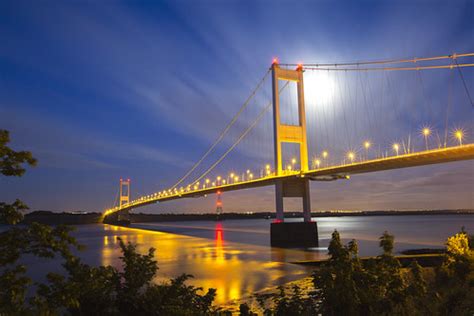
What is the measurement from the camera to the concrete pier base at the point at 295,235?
1409 inches

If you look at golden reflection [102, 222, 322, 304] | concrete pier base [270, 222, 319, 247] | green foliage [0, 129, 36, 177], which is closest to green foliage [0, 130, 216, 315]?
green foliage [0, 129, 36, 177]

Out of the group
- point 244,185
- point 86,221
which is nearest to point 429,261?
point 244,185

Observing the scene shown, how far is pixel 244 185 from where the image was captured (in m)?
45.4

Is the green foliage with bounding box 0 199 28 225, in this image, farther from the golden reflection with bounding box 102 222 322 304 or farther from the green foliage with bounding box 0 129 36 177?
the golden reflection with bounding box 102 222 322 304

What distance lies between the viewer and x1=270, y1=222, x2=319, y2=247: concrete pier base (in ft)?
117

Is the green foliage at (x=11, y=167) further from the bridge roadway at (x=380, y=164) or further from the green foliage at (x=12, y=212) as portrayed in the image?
the bridge roadway at (x=380, y=164)

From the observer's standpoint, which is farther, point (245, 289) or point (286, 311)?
point (245, 289)

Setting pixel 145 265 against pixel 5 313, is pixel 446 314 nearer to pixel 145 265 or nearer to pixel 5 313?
pixel 145 265

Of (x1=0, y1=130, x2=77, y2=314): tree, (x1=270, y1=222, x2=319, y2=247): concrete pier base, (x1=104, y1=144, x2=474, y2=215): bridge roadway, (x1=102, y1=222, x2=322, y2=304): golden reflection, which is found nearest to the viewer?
(x1=0, y1=130, x2=77, y2=314): tree

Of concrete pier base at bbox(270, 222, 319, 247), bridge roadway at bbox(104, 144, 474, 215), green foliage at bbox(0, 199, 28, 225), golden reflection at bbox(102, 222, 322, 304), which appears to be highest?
bridge roadway at bbox(104, 144, 474, 215)

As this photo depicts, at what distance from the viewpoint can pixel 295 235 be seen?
117 feet

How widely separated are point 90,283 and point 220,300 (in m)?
11.4

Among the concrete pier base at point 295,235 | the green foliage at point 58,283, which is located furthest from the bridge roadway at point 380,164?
the green foliage at point 58,283

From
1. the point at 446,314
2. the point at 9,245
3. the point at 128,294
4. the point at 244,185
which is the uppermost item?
the point at 244,185
